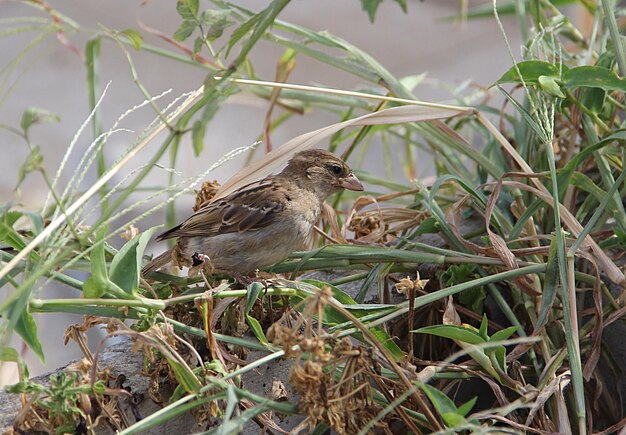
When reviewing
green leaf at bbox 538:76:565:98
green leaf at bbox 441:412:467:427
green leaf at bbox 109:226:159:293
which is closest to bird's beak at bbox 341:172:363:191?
green leaf at bbox 538:76:565:98

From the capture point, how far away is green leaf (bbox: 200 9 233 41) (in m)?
1.69

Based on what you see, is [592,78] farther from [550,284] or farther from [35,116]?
[35,116]

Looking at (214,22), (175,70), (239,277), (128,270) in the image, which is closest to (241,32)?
(214,22)

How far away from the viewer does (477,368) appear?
1496mm

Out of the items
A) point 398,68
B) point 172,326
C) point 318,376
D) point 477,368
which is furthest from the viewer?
point 398,68

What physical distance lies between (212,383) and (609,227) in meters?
0.96

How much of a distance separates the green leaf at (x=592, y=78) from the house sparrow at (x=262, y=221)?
71cm

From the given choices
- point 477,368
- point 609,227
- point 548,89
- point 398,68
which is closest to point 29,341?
point 477,368

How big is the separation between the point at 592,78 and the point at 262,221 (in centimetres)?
89

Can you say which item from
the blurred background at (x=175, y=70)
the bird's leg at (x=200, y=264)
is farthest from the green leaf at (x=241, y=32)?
the blurred background at (x=175, y=70)

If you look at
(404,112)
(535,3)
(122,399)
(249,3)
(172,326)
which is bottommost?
(122,399)

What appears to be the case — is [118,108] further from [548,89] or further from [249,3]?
[548,89]

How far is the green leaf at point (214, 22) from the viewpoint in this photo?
5.54ft

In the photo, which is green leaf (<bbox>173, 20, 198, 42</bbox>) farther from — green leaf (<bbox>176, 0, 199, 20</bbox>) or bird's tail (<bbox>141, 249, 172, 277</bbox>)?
bird's tail (<bbox>141, 249, 172, 277</bbox>)
